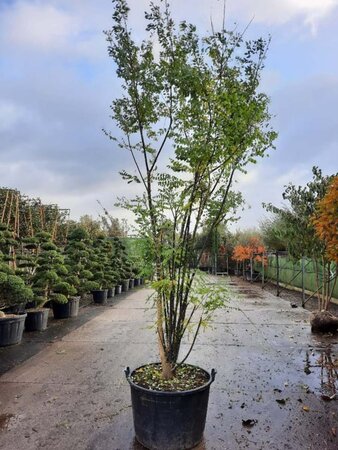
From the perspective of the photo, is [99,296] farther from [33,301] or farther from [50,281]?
[33,301]

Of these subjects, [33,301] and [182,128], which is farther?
[33,301]

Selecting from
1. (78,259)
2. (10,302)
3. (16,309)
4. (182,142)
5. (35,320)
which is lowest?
(35,320)

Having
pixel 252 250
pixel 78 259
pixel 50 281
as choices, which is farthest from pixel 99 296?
pixel 252 250

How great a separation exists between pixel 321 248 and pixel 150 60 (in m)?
4.38

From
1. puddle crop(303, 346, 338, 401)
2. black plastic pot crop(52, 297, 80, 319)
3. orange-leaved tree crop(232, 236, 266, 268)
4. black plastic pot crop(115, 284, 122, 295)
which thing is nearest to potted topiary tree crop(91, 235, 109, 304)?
black plastic pot crop(115, 284, 122, 295)

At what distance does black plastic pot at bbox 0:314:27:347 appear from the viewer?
172 inches

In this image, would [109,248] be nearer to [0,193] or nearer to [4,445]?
[0,193]

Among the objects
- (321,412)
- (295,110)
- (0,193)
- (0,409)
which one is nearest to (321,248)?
(295,110)

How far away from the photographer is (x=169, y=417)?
2.08m

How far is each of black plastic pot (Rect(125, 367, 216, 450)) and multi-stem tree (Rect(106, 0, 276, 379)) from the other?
10.3 inches

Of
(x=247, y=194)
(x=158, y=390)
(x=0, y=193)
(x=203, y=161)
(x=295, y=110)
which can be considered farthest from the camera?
(x=0, y=193)

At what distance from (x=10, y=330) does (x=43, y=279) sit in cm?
134

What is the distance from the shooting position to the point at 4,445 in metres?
2.19

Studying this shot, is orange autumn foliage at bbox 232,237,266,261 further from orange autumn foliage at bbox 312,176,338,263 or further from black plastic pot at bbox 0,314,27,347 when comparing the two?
black plastic pot at bbox 0,314,27,347
